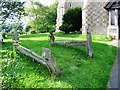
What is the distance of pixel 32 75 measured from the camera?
11406mm

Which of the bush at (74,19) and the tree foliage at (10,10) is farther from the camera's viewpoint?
the bush at (74,19)

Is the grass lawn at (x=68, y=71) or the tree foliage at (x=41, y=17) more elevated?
the tree foliage at (x=41, y=17)

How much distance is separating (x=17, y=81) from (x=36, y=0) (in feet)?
136

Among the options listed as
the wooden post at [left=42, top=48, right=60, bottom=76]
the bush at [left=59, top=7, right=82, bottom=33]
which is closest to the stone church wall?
the bush at [left=59, top=7, right=82, bottom=33]

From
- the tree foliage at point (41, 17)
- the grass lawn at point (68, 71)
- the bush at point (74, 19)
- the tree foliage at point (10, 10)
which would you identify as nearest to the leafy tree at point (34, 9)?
the tree foliage at point (41, 17)

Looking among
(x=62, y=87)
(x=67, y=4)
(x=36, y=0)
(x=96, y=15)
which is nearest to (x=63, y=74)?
(x=62, y=87)

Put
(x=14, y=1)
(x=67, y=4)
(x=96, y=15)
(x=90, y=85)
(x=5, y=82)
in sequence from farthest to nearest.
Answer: (x=67, y=4)
(x=96, y=15)
(x=14, y=1)
(x=90, y=85)
(x=5, y=82)

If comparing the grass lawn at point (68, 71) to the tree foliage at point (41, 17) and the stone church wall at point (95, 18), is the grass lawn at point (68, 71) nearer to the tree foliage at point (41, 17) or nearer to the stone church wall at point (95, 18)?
the stone church wall at point (95, 18)

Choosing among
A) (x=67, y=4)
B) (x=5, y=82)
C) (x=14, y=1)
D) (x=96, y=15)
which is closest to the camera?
(x=5, y=82)

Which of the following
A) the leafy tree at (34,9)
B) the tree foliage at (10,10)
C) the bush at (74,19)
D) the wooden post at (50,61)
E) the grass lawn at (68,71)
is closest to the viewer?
the wooden post at (50,61)

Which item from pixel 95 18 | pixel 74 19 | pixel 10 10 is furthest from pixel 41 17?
pixel 10 10

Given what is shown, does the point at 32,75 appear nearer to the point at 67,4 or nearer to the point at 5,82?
the point at 5,82

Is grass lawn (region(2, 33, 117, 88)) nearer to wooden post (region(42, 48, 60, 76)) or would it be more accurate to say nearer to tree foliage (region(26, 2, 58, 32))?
wooden post (region(42, 48, 60, 76))

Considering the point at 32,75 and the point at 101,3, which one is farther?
the point at 101,3
